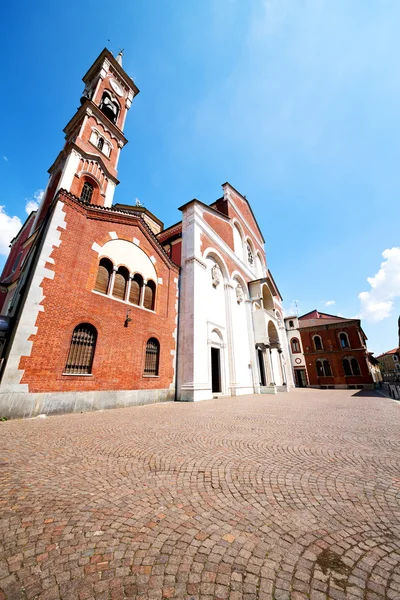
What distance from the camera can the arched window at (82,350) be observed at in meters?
8.40

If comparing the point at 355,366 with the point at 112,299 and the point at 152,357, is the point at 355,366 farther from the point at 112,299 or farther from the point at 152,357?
the point at 112,299

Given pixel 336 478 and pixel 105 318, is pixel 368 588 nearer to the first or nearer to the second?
pixel 336 478

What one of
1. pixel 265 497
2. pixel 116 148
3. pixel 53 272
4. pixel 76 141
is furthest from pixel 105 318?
pixel 116 148

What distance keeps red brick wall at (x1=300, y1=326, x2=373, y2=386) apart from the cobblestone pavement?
33.3 meters

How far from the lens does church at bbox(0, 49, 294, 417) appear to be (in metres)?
7.82

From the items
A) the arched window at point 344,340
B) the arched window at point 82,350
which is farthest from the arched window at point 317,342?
the arched window at point 82,350

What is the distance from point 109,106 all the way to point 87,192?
34.7 feet

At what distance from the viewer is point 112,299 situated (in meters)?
10.3

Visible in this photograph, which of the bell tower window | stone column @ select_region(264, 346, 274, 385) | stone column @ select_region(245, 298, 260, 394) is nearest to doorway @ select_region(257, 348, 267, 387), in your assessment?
stone column @ select_region(264, 346, 274, 385)

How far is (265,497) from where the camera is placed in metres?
2.49

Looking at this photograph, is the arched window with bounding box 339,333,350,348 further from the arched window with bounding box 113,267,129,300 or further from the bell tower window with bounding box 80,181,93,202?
the bell tower window with bounding box 80,181,93,202

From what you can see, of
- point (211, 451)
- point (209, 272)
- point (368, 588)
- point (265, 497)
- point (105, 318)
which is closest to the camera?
point (368, 588)

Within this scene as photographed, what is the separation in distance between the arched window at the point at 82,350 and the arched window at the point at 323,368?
112 feet

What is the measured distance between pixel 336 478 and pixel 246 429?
9.24 ft
